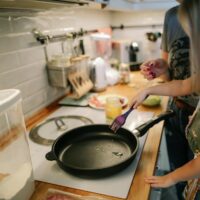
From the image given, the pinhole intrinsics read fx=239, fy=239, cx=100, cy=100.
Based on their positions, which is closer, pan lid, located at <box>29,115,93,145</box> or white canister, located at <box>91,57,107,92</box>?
pan lid, located at <box>29,115,93,145</box>

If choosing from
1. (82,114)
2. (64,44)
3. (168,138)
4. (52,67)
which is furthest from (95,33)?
(168,138)

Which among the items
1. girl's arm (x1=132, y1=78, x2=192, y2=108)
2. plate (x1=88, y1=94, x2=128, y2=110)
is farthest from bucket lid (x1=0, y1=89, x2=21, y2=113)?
plate (x1=88, y1=94, x2=128, y2=110)

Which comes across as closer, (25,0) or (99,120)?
(25,0)

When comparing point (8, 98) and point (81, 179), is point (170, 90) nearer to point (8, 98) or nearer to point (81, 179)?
point (81, 179)

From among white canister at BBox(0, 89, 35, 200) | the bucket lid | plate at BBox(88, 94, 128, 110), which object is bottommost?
plate at BBox(88, 94, 128, 110)

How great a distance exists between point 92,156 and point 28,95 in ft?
1.79

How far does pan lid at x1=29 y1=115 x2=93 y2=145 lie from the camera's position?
1.04 metres

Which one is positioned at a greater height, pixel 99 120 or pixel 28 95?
pixel 28 95

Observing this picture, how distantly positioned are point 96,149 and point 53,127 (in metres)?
0.32

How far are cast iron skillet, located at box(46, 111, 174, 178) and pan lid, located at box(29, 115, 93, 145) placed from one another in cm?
12

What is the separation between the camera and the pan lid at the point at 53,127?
1043 millimetres

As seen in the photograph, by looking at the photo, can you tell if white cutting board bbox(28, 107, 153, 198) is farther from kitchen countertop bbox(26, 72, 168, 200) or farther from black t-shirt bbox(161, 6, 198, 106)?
black t-shirt bbox(161, 6, 198, 106)

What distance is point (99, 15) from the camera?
2.13 m

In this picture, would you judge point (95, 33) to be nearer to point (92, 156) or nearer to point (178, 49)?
point (178, 49)
